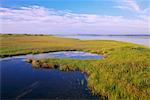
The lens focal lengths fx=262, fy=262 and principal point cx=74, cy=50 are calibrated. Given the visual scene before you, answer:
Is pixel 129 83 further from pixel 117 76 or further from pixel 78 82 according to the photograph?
pixel 78 82

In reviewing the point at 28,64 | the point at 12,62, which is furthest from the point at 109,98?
the point at 12,62

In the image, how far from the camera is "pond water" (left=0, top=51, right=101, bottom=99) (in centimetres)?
1677

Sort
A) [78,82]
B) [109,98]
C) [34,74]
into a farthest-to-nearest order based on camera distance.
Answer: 1. [34,74]
2. [78,82]
3. [109,98]

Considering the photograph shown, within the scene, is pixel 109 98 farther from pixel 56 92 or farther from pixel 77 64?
pixel 77 64

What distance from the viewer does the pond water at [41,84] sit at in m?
16.8

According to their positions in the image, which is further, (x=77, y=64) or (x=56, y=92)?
Result: (x=77, y=64)

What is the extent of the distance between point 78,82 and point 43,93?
384 cm

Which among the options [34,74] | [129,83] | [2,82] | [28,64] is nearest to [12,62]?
[28,64]

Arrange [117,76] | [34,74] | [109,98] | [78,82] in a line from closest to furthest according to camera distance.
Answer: [109,98], [117,76], [78,82], [34,74]

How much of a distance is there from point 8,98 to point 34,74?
7221 mm

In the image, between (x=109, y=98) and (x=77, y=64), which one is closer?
(x=109, y=98)

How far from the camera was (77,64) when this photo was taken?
88.4 feet

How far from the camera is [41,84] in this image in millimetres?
19859

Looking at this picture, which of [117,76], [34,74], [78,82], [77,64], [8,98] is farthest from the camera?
[77,64]
